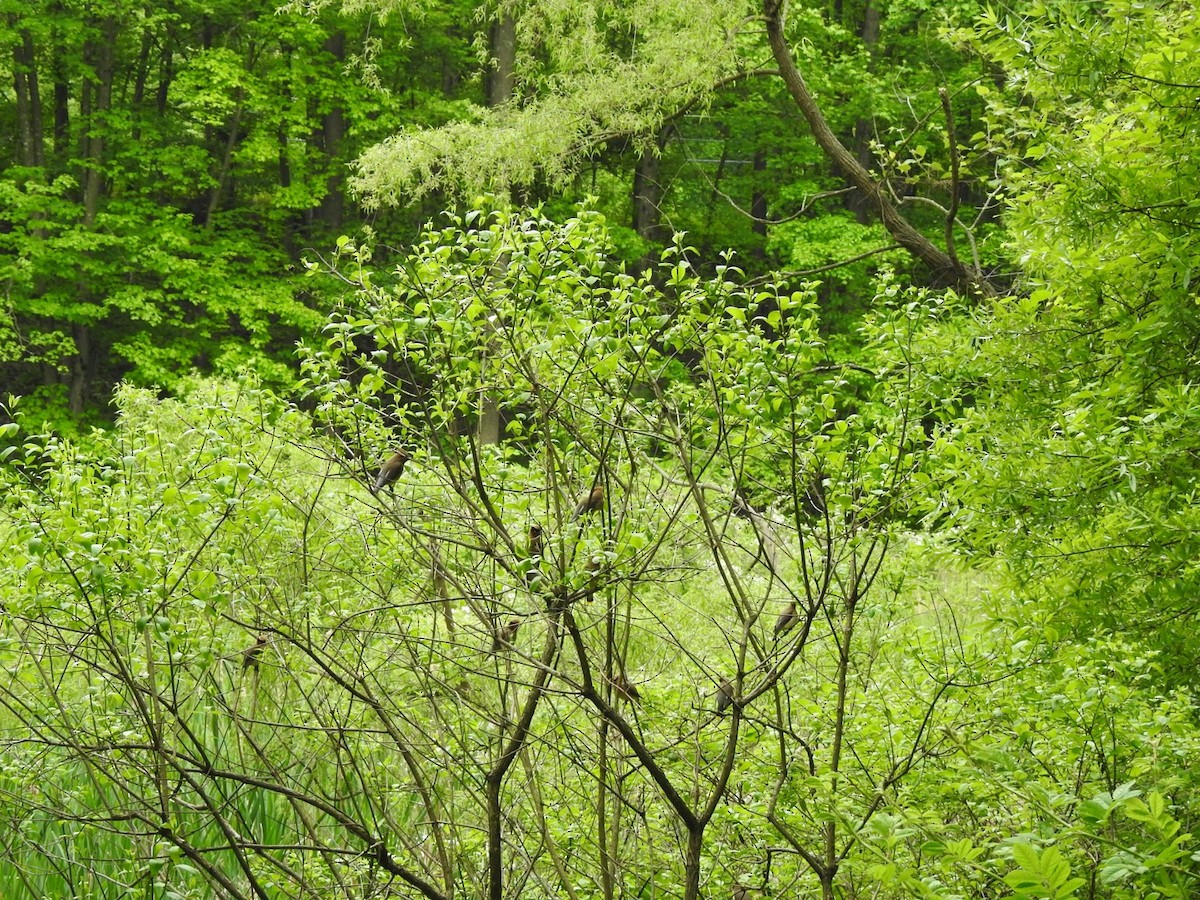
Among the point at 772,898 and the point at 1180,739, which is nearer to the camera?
the point at 1180,739

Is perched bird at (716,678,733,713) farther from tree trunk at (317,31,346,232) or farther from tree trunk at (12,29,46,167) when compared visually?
tree trunk at (12,29,46,167)

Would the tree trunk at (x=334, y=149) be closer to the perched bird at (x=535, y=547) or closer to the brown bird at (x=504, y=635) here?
the brown bird at (x=504, y=635)

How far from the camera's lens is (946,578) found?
10086mm

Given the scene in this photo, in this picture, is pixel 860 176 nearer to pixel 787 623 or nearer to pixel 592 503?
pixel 787 623

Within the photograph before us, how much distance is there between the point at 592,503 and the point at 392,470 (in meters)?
0.62

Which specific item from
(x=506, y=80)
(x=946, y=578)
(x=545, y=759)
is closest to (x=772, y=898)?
(x=545, y=759)

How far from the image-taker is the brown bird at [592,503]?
3275 millimetres

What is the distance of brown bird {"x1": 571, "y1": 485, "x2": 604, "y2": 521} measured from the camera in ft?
10.7

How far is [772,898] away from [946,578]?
680cm

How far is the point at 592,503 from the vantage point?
10.8 ft

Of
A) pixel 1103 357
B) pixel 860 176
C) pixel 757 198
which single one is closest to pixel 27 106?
pixel 757 198

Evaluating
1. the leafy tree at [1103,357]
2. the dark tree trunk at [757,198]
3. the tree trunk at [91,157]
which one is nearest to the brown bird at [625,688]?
the leafy tree at [1103,357]

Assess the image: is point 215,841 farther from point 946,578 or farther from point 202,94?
point 202,94

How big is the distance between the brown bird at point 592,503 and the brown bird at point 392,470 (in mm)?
542
